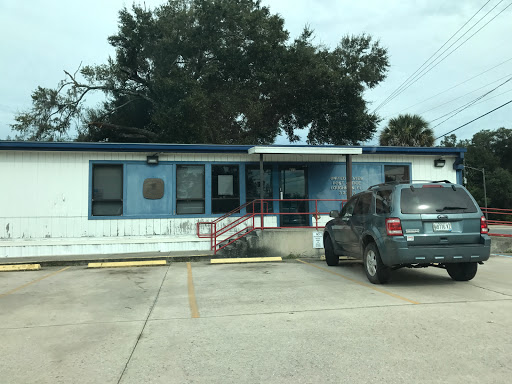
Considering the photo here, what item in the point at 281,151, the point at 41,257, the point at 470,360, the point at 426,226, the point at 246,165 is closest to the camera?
the point at 470,360

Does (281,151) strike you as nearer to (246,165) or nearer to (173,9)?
(246,165)

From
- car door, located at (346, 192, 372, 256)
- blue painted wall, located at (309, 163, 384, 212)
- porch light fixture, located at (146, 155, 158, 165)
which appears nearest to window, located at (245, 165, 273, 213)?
blue painted wall, located at (309, 163, 384, 212)

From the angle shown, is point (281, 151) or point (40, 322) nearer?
point (40, 322)

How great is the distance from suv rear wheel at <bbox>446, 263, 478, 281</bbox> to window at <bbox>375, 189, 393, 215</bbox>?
6.54ft

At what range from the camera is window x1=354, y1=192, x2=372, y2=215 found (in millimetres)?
7982

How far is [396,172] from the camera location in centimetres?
1527

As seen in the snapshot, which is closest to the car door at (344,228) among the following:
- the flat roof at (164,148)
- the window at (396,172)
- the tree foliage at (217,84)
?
the flat roof at (164,148)

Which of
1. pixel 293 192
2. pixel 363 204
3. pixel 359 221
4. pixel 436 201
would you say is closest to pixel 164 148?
pixel 293 192

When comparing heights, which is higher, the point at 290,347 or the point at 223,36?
the point at 223,36

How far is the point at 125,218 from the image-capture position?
13258 mm

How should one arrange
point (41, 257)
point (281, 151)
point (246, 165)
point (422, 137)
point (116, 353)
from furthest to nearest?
point (422, 137) < point (246, 165) < point (281, 151) < point (41, 257) < point (116, 353)

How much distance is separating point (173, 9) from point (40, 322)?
27479 mm

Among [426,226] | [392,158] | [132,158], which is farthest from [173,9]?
[426,226]

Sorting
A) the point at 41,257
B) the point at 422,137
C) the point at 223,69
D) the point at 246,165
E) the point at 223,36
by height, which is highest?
the point at 223,36
